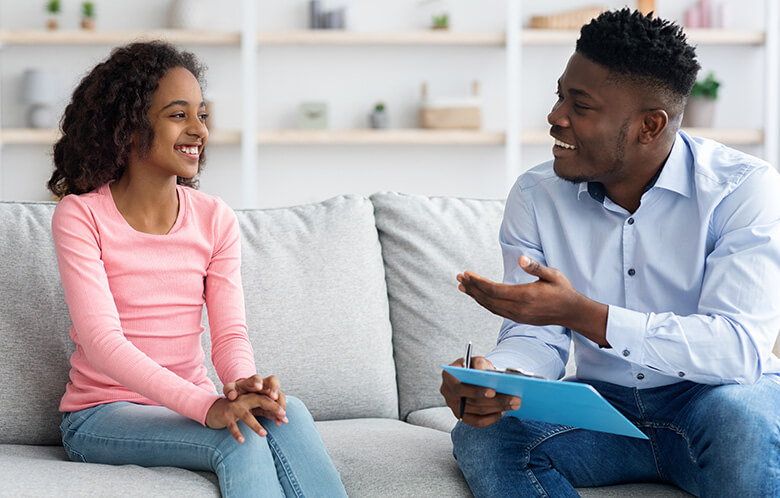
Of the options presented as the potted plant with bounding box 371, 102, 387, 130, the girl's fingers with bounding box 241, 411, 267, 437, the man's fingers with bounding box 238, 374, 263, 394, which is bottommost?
the girl's fingers with bounding box 241, 411, 267, 437

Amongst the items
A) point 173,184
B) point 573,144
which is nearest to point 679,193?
point 573,144

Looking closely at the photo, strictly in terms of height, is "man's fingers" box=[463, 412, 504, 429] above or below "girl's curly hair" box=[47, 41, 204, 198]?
below

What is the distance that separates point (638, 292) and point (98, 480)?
3.15 feet

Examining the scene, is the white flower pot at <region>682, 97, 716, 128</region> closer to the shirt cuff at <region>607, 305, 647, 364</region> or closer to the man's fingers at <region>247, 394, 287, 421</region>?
the shirt cuff at <region>607, 305, 647, 364</region>

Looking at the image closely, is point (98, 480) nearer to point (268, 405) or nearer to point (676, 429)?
point (268, 405)

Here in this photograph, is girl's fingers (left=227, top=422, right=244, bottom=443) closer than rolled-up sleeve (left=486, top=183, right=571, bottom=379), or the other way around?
girl's fingers (left=227, top=422, right=244, bottom=443)

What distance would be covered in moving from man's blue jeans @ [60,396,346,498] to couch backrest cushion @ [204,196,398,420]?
384 mm

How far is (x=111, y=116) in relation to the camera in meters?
1.52

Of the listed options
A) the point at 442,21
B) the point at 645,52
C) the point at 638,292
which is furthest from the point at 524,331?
the point at 442,21

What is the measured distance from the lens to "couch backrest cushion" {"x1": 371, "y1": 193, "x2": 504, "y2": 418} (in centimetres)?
186

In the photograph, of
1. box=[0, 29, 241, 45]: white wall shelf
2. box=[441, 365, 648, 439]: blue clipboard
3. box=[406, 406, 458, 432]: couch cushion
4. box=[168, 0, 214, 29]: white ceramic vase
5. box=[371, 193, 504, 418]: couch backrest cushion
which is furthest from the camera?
box=[168, 0, 214, 29]: white ceramic vase

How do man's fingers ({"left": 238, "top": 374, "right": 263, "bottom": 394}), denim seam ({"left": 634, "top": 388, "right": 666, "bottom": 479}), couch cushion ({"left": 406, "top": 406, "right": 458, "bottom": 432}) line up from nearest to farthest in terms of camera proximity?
man's fingers ({"left": 238, "top": 374, "right": 263, "bottom": 394}) < denim seam ({"left": 634, "top": 388, "right": 666, "bottom": 479}) < couch cushion ({"left": 406, "top": 406, "right": 458, "bottom": 432})

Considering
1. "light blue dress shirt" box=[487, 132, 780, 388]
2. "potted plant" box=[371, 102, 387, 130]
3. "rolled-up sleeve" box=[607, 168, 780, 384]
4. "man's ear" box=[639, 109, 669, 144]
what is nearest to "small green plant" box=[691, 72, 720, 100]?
"potted plant" box=[371, 102, 387, 130]

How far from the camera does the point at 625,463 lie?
1.34 meters
